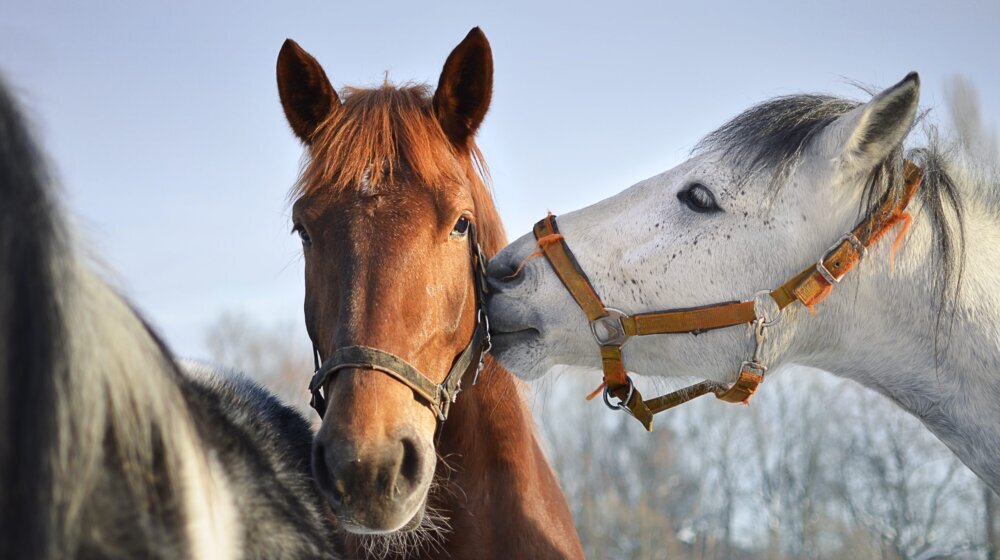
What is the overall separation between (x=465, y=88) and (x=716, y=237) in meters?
1.34

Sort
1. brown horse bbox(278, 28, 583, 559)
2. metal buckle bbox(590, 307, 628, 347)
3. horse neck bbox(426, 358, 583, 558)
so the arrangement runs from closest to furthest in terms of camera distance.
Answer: brown horse bbox(278, 28, 583, 559) → horse neck bbox(426, 358, 583, 558) → metal buckle bbox(590, 307, 628, 347)

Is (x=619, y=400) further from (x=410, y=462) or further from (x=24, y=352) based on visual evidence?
(x=24, y=352)

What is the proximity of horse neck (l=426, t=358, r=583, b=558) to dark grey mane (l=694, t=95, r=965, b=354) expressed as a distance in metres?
1.53

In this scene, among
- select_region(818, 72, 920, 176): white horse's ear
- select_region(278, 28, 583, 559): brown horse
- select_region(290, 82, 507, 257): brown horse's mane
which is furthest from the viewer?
select_region(290, 82, 507, 257): brown horse's mane

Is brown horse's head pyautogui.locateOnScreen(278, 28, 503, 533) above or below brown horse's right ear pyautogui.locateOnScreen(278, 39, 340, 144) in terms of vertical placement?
below

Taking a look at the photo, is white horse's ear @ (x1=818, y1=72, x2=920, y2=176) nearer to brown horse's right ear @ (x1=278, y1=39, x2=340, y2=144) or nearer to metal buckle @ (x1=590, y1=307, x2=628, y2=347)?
metal buckle @ (x1=590, y1=307, x2=628, y2=347)

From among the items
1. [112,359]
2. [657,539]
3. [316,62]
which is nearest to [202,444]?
[112,359]

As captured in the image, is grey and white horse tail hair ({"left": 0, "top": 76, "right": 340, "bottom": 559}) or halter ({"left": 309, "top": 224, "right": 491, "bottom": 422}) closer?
grey and white horse tail hair ({"left": 0, "top": 76, "right": 340, "bottom": 559})

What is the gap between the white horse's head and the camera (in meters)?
3.46

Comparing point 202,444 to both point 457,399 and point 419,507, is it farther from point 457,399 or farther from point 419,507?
point 457,399

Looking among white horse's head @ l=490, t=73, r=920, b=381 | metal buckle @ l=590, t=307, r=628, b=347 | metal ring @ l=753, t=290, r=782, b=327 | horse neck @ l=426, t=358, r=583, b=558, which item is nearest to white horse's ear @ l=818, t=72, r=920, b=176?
white horse's head @ l=490, t=73, r=920, b=381

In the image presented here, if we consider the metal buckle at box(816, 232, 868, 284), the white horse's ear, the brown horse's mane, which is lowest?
the metal buckle at box(816, 232, 868, 284)

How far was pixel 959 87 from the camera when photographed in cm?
465

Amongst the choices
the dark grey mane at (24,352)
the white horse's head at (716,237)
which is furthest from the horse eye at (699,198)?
the dark grey mane at (24,352)
